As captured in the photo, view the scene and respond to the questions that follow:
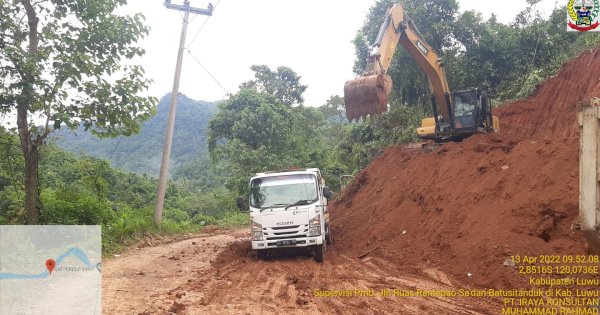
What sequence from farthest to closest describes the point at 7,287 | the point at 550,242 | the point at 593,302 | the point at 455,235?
the point at 455,235 → the point at 550,242 → the point at 7,287 → the point at 593,302

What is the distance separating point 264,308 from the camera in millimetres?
7246

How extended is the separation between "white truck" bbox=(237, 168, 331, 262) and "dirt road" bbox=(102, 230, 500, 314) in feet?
1.61

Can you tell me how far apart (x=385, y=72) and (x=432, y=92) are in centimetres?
499

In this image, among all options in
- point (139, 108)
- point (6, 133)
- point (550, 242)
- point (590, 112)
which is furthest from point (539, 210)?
point (6, 133)

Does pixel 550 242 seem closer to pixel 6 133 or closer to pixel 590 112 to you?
pixel 590 112

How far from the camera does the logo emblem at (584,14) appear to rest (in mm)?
22438

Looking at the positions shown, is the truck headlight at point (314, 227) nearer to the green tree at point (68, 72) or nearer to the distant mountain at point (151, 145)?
the green tree at point (68, 72)

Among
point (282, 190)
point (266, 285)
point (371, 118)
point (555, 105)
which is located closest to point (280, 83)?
point (371, 118)

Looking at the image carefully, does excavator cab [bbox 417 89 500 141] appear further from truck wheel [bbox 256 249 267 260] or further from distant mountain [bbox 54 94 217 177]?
distant mountain [bbox 54 94 217 177]

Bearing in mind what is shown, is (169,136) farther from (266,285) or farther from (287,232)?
(266,285)

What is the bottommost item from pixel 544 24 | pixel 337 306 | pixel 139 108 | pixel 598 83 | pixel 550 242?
pixel 337 306

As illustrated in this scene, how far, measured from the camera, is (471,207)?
444 inches

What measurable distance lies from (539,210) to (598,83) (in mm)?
12273

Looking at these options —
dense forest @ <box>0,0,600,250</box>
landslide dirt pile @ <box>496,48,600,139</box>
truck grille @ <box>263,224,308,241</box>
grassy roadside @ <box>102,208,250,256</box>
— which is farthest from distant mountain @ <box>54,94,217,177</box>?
truck grille @ <box>263,224,308,241</box>
